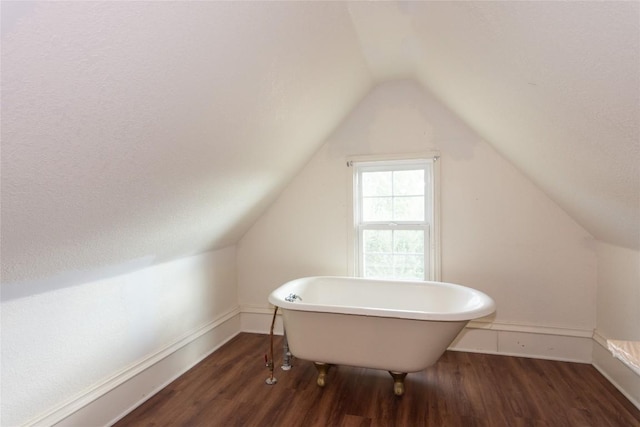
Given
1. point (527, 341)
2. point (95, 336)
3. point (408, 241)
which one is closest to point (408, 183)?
point (408, 241)

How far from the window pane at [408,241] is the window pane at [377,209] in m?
0.18

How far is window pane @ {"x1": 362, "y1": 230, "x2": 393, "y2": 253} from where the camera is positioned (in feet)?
9.68

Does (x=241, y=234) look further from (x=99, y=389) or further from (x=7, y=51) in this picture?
(x=7, y=51)

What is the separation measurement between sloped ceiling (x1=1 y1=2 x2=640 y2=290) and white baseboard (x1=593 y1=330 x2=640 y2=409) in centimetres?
78

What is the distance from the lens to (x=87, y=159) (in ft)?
3.68

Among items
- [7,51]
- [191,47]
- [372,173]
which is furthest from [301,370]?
[7,51]

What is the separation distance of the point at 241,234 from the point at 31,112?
2.34m

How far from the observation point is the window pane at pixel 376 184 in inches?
117

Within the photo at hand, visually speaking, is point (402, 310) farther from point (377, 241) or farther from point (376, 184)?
point (376, 184)

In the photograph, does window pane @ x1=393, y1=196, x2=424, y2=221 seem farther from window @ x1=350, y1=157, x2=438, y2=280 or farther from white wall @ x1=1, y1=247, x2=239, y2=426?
white wall @ x1=1, y1=247, x2=239, y2=426

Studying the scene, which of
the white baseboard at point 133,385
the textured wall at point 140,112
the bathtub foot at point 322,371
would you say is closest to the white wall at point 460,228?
the white baseboard at point 133,385

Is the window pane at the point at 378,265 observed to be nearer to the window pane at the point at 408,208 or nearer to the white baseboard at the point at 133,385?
the window pane at the point at 408,208

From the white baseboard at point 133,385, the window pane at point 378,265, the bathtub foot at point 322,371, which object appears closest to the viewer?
the white baseboard at point 133,385

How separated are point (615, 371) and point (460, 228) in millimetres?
1340
